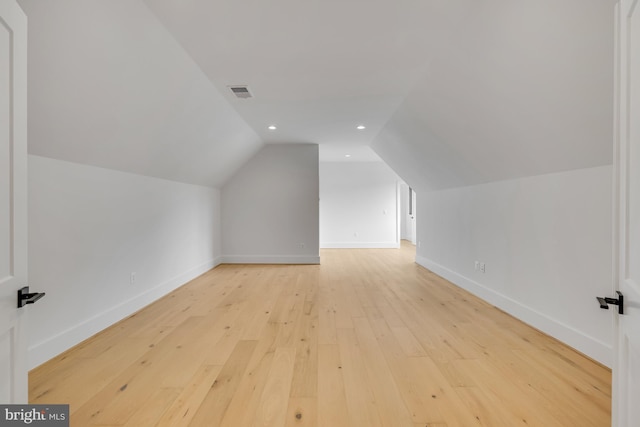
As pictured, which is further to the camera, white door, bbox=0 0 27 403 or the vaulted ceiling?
the vaulted ceiling

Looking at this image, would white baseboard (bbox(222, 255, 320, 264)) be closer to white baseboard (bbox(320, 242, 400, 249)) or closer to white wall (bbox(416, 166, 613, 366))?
white baseboard (bbox(320, 242, 400, 249))

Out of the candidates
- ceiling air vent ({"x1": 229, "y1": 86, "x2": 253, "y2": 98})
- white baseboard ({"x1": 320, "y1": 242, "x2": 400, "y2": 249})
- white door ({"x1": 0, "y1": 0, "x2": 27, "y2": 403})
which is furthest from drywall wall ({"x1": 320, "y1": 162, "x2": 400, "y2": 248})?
white door ({"x1": 0, "y1": 0, "x2": 27, "y2": 403})

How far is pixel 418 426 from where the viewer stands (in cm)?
154

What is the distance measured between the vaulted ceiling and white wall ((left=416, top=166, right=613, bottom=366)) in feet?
0.71

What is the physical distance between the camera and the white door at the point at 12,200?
40.6 inches

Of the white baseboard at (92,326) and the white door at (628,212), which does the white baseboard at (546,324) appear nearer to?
the white door at (628,212)

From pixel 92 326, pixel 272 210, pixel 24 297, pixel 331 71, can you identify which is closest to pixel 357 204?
pixel 272 210

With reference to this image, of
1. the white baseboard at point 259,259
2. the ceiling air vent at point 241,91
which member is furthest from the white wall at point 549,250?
the white baseboard at point 259,259

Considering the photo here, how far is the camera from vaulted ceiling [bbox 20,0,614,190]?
5.87ft

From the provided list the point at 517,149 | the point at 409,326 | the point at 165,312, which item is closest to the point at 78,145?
the point at 165,312

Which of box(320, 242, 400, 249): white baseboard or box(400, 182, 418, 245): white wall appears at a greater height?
box(400, 182, 418, 245): white wall

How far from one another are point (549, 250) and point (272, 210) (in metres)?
4.91

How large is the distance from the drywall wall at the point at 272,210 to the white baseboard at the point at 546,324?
10.7 ft

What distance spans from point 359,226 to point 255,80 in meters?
6.50
